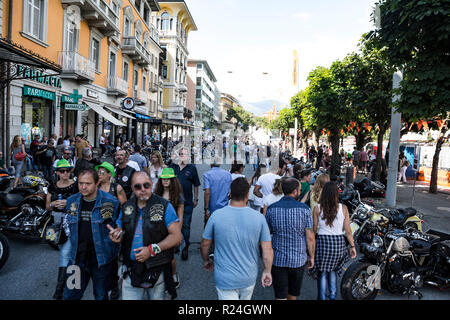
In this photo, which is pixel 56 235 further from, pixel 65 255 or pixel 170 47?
pixel 170 47

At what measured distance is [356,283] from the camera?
4.00 meters

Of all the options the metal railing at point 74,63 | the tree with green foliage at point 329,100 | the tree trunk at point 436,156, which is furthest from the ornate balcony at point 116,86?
the tree trunk at point 436,156

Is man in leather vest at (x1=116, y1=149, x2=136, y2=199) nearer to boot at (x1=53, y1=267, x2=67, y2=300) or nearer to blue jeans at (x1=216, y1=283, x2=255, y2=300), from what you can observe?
boot at (x1=53, y1=267, x2=67, y2=300)

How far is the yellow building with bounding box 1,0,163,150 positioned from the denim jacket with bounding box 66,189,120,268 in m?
9.88

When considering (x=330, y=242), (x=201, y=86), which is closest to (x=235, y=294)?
(x=330, y=242)

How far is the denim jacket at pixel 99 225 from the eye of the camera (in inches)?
120

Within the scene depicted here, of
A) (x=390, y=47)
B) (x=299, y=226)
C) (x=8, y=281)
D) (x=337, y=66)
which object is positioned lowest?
(x=8, y=281)

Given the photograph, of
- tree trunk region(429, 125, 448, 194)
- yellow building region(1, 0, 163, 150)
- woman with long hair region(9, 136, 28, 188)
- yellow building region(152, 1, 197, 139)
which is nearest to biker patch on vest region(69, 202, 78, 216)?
woman with long hair region(9, 136, 28, 188)

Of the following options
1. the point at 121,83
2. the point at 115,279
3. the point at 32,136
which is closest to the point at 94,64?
the point at 121,83

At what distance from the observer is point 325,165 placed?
2230 centimetres

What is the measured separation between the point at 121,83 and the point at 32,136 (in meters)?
11.8

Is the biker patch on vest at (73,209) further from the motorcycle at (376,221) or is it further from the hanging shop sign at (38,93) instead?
the hanging shop sign at (38,93)

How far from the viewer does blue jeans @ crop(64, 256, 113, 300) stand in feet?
10.1

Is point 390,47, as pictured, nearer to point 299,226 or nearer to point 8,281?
point 299,226
